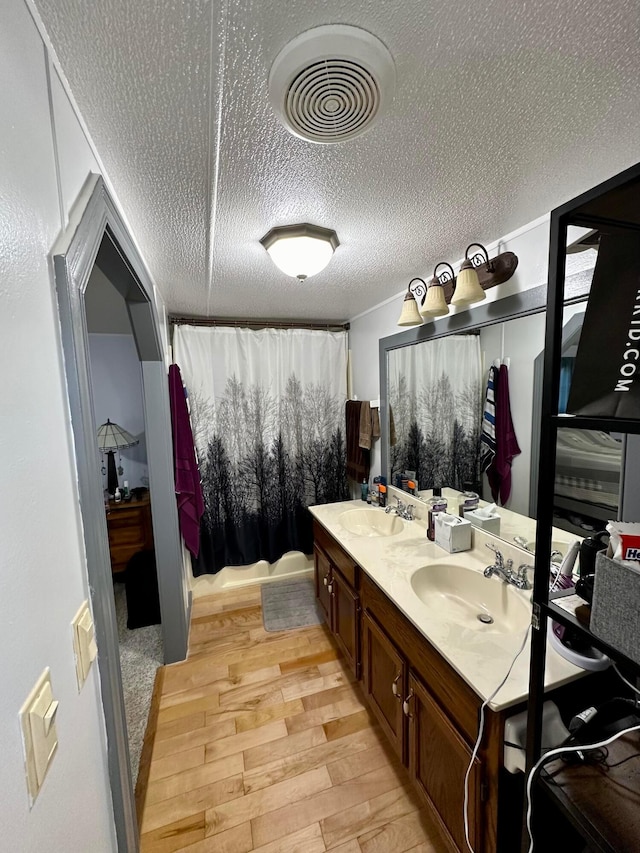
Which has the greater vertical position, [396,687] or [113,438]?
[113,438]

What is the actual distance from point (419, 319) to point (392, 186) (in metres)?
0.86

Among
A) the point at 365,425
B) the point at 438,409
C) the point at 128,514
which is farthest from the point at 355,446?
the point at 128,514

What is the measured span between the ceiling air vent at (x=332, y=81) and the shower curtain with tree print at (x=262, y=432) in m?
2.12

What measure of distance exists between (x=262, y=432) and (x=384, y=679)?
1919 mm

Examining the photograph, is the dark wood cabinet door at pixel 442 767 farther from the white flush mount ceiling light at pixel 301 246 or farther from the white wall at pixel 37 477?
the white flush mount ceiling light at pixel 301 246

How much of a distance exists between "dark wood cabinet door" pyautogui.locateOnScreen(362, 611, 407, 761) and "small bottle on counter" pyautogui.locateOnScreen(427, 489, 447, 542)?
1.81ft

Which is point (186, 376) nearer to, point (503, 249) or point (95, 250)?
point (95, 250)

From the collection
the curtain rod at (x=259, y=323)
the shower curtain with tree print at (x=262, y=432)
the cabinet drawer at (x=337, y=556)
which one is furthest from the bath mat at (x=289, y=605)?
the curtain rod at (x=259, y=323)

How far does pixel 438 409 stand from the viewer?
6.82 ft

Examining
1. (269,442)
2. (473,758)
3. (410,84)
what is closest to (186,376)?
(269,442)

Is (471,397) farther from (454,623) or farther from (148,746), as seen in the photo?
(148,746)

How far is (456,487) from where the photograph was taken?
6.46ft

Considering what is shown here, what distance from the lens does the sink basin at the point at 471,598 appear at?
1353 millimetres

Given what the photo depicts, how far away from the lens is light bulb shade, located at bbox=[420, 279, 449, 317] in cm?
172
